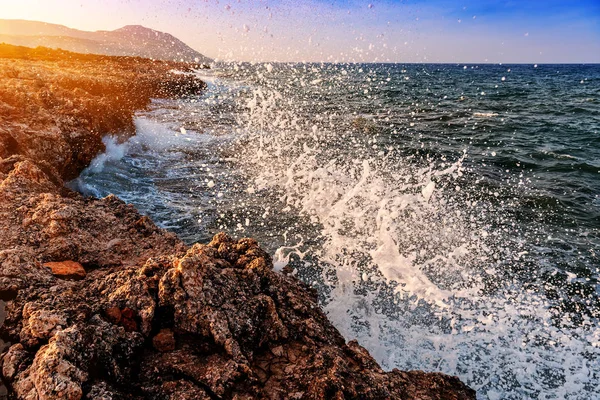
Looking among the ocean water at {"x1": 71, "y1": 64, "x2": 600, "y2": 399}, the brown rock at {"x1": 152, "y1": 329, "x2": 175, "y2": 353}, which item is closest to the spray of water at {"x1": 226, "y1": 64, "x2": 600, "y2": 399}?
the ocean water at {"x1": 71, "y1": 64, "x2": 600, "y2": 399}

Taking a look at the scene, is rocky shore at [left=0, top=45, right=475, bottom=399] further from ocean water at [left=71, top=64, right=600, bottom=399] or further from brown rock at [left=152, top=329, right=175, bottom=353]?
ocean water at [left=71, top=64, right=600, bottom=399]

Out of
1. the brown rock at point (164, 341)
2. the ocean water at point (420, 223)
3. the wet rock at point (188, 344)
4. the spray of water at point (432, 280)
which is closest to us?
the wet rock at point (188, 344)

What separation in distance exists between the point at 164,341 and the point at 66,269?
163 cm

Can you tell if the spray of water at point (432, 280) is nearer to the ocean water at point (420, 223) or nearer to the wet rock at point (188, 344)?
the ocean water at point (420, 223)

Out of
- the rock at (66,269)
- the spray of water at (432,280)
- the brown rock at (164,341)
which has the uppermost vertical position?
the rock at (66,269)

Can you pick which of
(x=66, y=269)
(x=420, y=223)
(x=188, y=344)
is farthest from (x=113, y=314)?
(x=420, y=223)

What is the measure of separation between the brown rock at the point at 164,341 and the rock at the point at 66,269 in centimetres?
137

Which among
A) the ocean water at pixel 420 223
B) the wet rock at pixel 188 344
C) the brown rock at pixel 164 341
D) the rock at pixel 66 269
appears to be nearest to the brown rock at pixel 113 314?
the wet rock at pixel 188 344

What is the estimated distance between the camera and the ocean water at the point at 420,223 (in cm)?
439

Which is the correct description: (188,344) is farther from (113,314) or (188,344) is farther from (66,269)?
(66,269)

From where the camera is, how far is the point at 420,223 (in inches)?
288

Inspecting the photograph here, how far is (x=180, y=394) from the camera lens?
2.47 metres

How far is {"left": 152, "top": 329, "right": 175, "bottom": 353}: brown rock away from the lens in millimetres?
2834

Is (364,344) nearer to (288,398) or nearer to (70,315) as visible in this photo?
(288,398)
